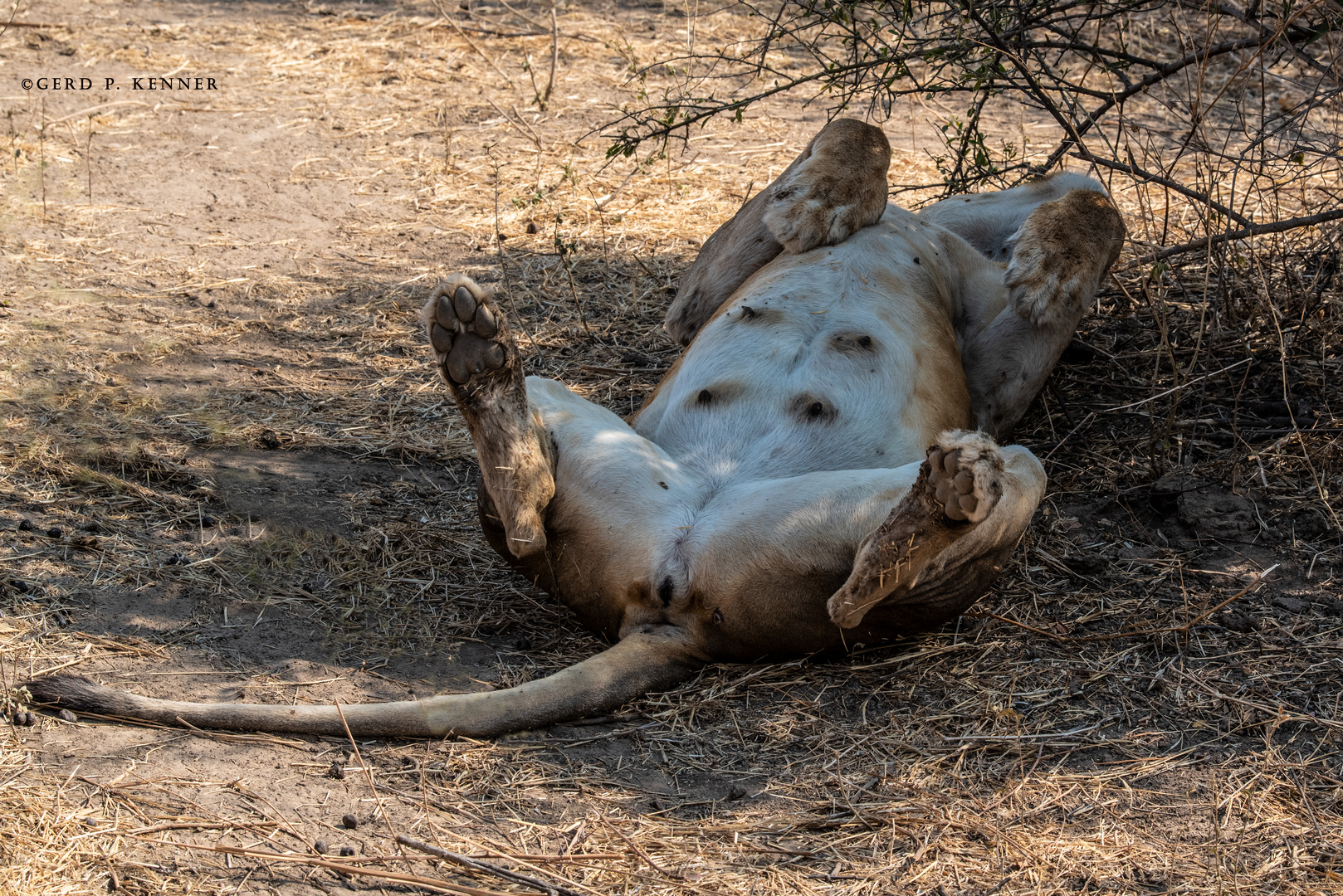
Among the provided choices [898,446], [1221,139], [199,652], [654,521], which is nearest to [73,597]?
[199,652]

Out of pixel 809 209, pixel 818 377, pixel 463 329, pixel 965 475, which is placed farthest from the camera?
pixel 809 209

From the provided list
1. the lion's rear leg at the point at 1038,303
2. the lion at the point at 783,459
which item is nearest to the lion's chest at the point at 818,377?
the lion at the point at 783,459

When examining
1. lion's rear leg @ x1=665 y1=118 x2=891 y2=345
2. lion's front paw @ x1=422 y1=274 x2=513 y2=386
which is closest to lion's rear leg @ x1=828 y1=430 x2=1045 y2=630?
lion's front paw @ x1=422 y1=274 x2=513 y2=386

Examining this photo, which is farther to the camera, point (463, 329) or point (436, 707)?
point (463, 329)

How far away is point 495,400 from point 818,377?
935 mm

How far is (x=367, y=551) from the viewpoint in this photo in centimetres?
324

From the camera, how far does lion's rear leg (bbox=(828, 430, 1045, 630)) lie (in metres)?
2.28

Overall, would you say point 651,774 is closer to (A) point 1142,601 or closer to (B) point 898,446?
(B) point 898,446

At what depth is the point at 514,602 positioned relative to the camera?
313 cm

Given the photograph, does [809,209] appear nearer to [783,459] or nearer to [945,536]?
[783,459]

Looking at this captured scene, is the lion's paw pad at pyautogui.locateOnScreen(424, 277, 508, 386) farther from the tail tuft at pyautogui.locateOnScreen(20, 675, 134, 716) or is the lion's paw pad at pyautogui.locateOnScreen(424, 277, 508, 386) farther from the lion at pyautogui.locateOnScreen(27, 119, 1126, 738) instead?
the tail tuft at pyautogui.locateOnScreen(20, 675, 134, 716)

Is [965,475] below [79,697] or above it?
above

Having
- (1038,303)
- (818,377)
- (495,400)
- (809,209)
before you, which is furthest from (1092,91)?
(495,400)

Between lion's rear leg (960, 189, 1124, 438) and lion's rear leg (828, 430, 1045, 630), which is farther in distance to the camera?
lion's rear leg (960, 189, 1124, 438)
